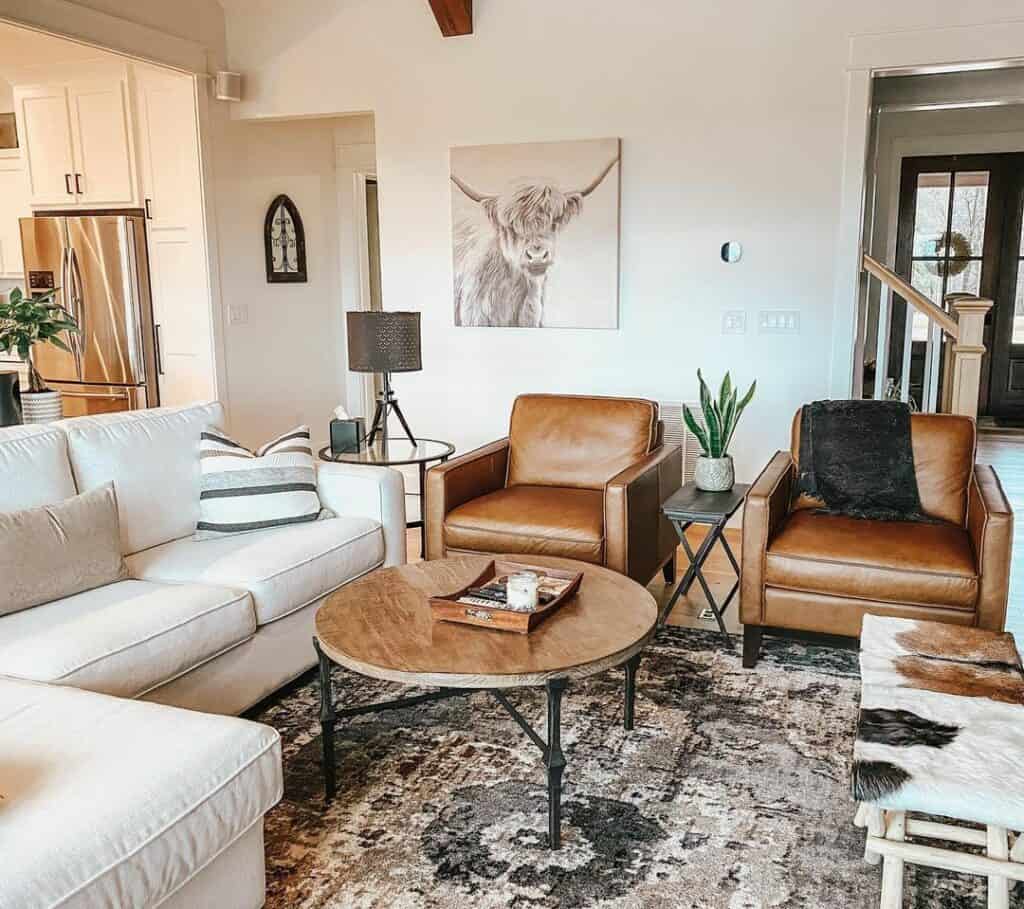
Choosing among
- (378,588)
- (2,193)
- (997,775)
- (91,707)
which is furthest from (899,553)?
(2,193)

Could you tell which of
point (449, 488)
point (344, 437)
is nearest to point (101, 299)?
point (344, 437)

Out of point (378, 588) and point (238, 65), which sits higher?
point (238, 65)

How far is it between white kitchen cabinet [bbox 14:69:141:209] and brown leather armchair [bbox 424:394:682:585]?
302 centimetres

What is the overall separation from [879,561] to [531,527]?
118 centimetres

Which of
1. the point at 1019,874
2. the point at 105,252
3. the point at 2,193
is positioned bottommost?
the point at 1019,874

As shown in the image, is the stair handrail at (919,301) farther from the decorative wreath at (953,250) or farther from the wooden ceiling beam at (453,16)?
the decorative wreath at (953,250)

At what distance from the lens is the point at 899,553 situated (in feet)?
10.1

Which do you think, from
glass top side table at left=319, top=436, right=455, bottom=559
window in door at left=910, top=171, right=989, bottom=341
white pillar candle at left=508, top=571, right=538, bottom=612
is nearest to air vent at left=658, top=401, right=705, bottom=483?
glass top side table at left=319, top=436, right=455, bottom=559

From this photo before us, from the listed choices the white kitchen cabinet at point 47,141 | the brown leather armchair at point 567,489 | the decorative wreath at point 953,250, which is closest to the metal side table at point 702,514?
the brown leather armchair at point 567,489

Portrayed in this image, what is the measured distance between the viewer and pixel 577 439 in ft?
13.3

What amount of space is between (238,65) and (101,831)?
5042mm

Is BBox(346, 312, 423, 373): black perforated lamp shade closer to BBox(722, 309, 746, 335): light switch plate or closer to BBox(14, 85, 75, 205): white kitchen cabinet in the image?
BBox(722, 309, 746, 335): light switch plate

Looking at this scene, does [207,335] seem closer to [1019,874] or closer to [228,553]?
[228,553]

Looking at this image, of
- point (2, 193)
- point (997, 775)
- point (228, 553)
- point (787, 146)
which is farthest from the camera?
point (2, 193)
